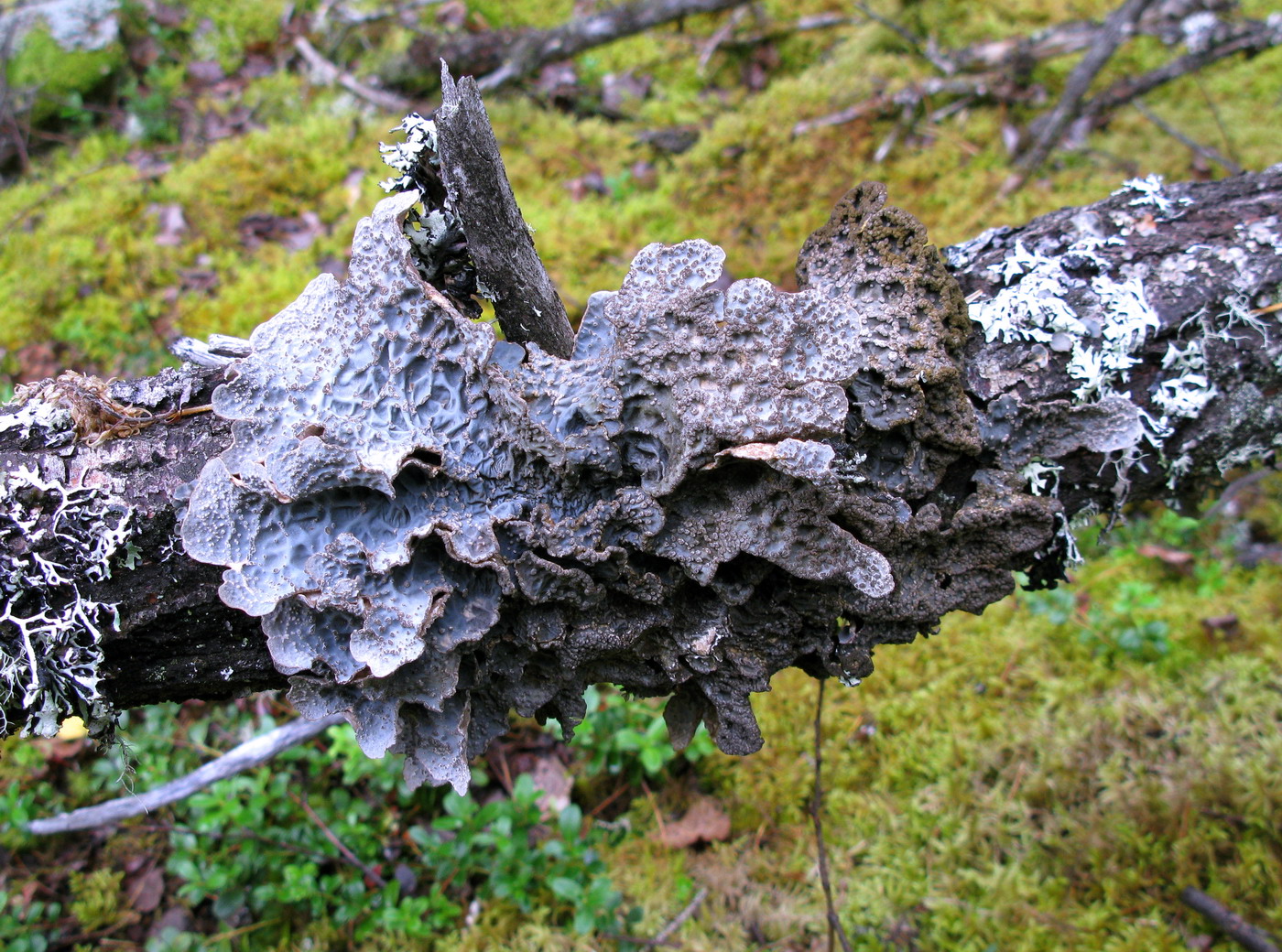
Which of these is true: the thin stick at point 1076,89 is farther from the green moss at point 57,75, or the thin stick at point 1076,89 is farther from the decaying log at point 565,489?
the green moss at point 57,75

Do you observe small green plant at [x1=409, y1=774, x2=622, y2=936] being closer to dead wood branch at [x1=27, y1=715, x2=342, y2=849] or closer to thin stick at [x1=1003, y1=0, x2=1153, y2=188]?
dead wood branch at [x1=27, y1=715, x2=342, y2=849]

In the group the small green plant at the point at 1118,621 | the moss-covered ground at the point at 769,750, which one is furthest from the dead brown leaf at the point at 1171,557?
the small green plant at the point at 1118,621

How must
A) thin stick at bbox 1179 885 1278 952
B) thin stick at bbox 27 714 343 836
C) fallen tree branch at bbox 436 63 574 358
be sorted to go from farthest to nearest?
thin stick at bbox 27 714 343 836 → thin stick at bbox 1179 885 1278 952 → fallen tree branch at bbox 436 63 574 358

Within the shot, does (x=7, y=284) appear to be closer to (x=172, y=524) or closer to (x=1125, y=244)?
(x=172, y=524)

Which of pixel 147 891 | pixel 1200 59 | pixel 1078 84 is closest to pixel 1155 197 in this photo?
pixel 1078 84

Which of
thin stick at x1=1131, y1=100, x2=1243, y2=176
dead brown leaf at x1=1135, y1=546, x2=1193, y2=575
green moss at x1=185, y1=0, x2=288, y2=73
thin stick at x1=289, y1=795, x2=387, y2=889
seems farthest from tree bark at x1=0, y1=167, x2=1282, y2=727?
green moss at x1=185, y1=0, x2=288, y2=73

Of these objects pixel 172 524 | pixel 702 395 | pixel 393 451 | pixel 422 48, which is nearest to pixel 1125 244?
pixel 702 395

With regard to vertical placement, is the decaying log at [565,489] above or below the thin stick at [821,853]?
above
